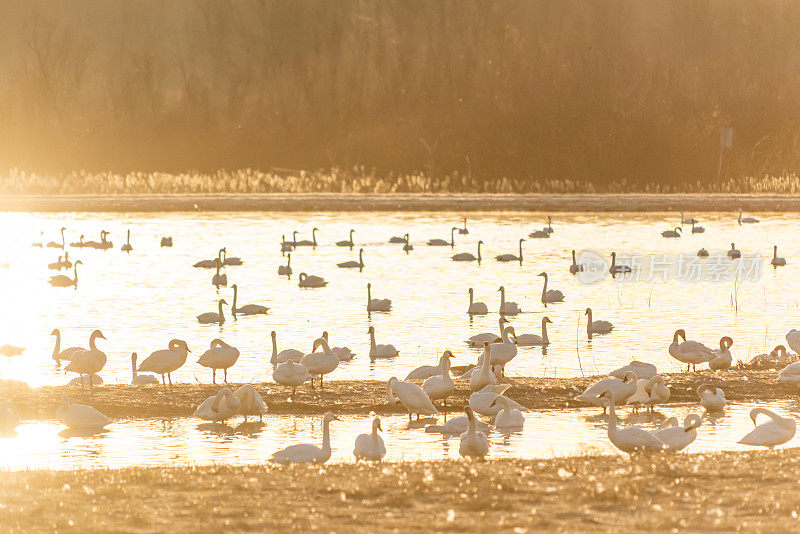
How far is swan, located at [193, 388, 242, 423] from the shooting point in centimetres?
1830

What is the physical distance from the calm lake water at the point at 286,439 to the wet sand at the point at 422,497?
7.86ft

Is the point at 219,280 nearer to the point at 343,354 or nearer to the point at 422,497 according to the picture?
the point at 343,354

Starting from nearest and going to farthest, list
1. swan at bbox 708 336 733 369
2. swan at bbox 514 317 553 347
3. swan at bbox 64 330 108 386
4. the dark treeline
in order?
swan at bbox 64 330 108 386
swan at bbox 708 336 733 369
swan at bbox 514 317 553 347
the dark treeline

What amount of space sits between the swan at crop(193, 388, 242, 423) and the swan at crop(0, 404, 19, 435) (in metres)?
2.36

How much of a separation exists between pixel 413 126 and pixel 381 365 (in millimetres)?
55685

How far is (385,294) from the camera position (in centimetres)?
3988

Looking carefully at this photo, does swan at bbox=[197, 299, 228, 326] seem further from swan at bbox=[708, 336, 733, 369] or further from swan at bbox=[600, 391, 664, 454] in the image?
swan at bbox=[600, 391, 664, 454]

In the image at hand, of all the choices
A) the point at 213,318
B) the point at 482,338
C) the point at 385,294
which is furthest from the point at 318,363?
the point at 385,294

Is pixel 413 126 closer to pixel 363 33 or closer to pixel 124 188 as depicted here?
pixel 124 188

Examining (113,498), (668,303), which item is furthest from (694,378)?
(668,303)

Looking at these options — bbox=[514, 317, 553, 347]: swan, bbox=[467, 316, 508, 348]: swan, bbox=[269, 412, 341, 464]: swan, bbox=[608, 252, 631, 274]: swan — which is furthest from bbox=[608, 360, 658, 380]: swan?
bbox=[608, 252, 631, 274]: swan

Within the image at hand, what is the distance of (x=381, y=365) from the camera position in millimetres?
24891

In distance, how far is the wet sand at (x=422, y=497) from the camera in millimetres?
10805

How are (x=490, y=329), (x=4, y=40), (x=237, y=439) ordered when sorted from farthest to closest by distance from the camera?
(x=4, y=40)
(x=490, y=329)
(x=237, y=439)
